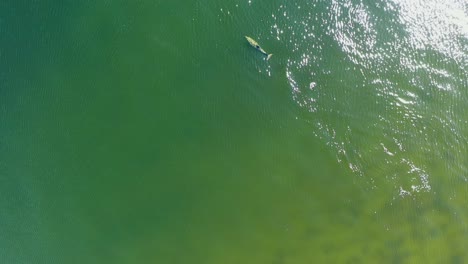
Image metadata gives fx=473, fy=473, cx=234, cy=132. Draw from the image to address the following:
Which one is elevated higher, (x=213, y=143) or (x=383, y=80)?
(x=383, y=80)

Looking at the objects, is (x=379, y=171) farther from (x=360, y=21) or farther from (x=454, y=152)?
(x=360, y=21)

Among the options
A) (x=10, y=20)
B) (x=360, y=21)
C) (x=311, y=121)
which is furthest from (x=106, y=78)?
(x=360, y=21)

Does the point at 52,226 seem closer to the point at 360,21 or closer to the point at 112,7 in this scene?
the point at 112,7

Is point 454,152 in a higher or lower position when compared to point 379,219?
higher

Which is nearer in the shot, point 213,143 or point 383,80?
point 213,143

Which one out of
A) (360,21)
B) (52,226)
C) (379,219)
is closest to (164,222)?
(52,226)

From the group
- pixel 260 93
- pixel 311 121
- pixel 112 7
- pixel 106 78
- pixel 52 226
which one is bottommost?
pixel 52 226
